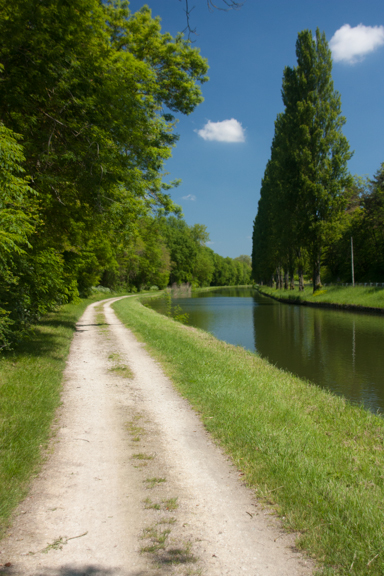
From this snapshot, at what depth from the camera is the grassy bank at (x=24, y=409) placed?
3770mm

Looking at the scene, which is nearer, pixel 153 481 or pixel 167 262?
pixel 153 481

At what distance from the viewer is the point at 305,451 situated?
4625mm

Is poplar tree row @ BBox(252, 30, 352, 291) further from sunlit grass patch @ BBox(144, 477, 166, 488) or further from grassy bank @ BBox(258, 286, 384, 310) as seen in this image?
sunlit grass patch @ BBox(144, 477, 166, 488)

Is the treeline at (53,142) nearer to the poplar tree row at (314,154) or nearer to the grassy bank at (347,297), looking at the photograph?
the grassy bank at (347,297)

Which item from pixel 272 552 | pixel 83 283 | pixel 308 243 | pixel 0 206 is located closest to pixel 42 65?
pixel 0 206

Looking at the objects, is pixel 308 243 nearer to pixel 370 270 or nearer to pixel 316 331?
pixel 370 270

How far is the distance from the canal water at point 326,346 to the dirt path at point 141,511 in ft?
17.1

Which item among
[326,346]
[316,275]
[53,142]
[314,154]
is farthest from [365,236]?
[53,142]

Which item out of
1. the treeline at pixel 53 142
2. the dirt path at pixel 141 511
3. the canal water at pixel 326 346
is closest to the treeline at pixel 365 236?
the canal water at pixel 326 346

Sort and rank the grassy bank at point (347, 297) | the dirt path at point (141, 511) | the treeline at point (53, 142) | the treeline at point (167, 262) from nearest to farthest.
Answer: the dirt path at point (141, 511)
the treeline at point (53, 142)
the grassy bank at point (347, 297)
the treeline at point (167, 262)

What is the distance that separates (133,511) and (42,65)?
7540 millimetres

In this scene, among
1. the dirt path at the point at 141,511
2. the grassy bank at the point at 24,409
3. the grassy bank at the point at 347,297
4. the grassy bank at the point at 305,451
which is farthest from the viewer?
the grassy bank at the point at 347,297

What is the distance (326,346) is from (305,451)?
11.3 m

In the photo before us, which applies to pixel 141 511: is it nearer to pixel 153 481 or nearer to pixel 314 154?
pixel 153 481
